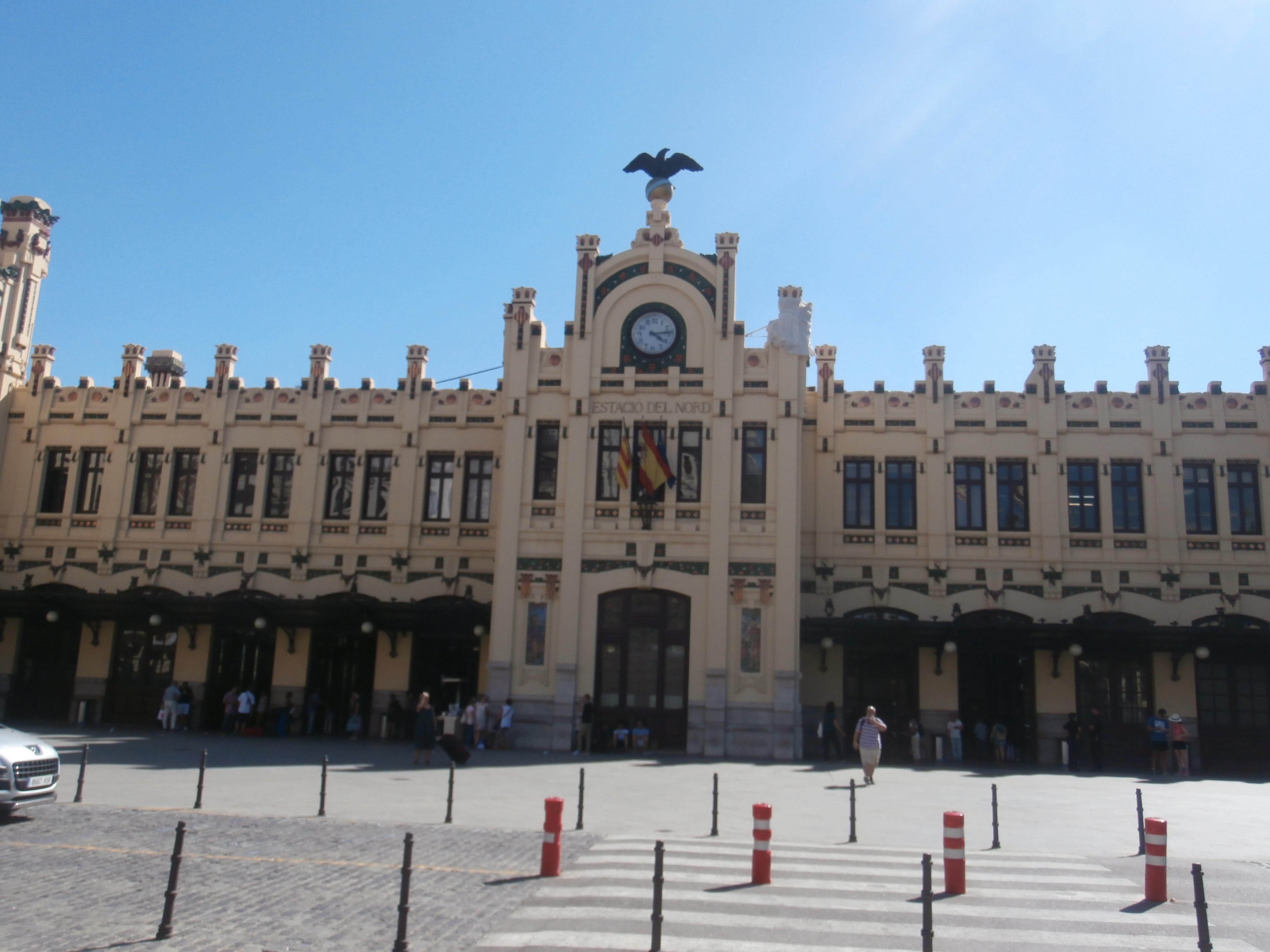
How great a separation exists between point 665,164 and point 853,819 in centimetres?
2245

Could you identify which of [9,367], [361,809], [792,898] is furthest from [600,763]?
[9,367]

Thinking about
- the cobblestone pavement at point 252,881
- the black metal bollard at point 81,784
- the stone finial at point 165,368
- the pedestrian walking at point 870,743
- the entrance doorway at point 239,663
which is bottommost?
the cobblestone pavement at point 252,881

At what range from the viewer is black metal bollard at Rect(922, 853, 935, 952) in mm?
8211

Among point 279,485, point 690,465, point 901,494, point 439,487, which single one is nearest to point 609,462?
point 690,465

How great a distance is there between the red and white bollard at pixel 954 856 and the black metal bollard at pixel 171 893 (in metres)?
7.80

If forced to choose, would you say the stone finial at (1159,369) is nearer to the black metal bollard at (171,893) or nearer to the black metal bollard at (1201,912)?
the black metal bollard at (1201,912)

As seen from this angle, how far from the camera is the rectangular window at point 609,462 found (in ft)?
96.6

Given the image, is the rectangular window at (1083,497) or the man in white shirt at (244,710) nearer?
the man in white shirt at (244,710)

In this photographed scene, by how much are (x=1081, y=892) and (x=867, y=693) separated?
1899 centimetres

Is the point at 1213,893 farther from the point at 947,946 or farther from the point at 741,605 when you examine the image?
the point at 741,605

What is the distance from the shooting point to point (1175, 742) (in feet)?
89.0

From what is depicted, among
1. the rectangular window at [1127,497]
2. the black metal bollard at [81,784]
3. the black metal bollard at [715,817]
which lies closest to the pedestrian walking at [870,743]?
the black metal bollard at [715,817]

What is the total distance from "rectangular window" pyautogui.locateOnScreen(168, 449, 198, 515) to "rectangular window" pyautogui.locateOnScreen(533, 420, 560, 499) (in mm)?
11989

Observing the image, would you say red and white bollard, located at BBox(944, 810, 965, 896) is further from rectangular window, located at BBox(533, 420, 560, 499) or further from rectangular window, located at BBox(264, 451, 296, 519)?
rectangular window, located at BBox(264, 451, 296, 519)
